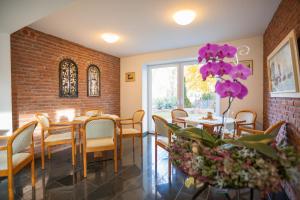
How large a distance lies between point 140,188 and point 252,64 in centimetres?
332

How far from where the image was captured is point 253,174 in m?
0.70

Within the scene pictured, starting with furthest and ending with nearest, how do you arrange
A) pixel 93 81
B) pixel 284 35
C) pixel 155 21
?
pixel 93 81, pixel 155 21, pixel 284 35

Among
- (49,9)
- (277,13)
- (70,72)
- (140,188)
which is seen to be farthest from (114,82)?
(277,13)

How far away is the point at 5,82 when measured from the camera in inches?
96.0

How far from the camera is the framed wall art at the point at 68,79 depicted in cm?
349

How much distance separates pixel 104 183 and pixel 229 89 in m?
2.09

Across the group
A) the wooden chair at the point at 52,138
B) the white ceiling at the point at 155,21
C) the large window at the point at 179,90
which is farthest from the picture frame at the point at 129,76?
the wooden chair at the point at 52,138

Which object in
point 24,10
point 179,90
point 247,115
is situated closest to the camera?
point 24,10

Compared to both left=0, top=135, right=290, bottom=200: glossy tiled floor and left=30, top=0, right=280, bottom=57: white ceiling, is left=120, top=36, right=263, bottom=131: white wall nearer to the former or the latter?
left=30, top=0, right=280, bottom=57: white ceiling

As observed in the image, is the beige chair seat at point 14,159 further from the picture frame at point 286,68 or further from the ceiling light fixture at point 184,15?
the picture frame at point 286,68

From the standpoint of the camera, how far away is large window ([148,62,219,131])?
13.9 ft

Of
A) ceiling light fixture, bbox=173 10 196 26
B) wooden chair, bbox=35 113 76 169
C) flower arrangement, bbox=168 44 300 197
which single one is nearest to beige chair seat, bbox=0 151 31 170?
wooden chair, bbox=35 113 76 169

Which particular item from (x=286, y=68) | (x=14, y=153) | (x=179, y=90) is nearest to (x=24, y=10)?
(x=14, y=153)

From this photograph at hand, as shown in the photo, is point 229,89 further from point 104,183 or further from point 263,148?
point 104,183
